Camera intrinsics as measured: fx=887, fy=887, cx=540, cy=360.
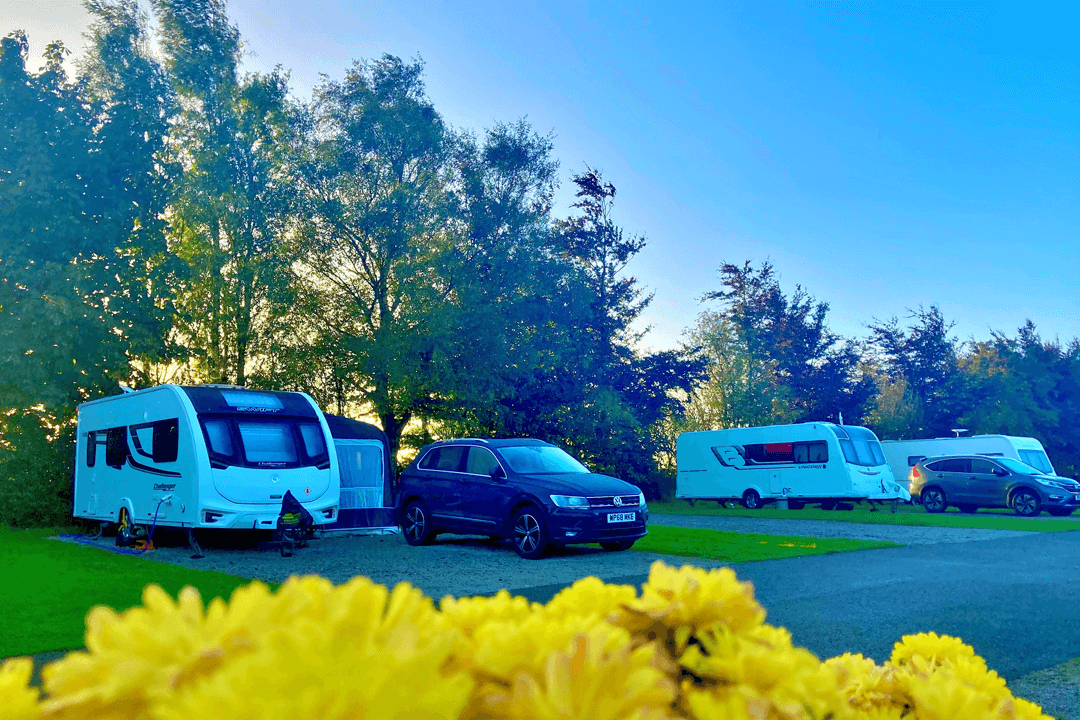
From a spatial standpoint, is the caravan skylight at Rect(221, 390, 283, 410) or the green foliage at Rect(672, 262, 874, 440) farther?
the green foliage at Rect(672, 262, 874, 440)

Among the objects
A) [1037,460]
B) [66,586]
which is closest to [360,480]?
[66,586]

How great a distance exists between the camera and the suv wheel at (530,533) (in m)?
13.3

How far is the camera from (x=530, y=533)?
13555mm

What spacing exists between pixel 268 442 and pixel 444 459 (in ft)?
10.4

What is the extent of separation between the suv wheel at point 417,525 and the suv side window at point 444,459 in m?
0.69

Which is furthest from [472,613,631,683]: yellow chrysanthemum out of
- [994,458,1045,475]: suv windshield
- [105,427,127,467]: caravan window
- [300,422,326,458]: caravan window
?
[994,458,1045,475]: suv windshield

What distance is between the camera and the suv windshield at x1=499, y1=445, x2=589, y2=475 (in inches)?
571

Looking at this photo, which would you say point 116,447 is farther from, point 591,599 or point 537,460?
point 591,599

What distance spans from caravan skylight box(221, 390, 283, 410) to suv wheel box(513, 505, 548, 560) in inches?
210

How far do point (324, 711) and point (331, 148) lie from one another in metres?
29.6

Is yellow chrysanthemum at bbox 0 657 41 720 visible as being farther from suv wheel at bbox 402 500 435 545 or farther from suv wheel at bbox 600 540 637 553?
suv wheel at bbox 402 500 435 545

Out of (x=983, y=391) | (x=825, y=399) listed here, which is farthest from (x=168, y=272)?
(x=983, y=391)

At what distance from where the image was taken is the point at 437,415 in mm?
30109

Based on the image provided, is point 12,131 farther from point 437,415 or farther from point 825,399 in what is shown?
point 825,399
